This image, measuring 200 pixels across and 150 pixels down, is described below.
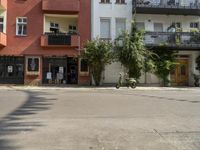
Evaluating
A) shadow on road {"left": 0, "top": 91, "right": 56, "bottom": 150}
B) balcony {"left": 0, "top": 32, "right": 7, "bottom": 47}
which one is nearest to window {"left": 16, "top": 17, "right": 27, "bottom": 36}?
balcony {"left": 0, "top": 32, "right": 7, "bottom": 47}

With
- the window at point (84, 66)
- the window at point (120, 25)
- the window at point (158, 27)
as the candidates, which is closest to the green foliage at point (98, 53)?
the window at point (84, 66)

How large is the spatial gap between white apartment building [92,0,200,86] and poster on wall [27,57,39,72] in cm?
602

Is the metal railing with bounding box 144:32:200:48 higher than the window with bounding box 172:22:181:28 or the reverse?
the reverse

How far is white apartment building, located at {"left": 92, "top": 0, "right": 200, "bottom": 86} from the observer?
3928 cm

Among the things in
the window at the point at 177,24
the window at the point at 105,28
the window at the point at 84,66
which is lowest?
the window at the point at 84,66

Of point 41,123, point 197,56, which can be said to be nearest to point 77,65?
point 197,56

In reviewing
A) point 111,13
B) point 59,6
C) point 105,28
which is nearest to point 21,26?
point 59,6

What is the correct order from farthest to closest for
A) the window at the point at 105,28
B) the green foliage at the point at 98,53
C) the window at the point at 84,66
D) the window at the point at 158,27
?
the window at the point at 158,27
the window at the point at 105,28
the window at the point at 84,66
the green foliage at the point at 98,53

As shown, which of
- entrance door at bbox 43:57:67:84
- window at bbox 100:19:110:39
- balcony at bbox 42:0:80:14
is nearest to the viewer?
balcony at bbox 42:0:80:14

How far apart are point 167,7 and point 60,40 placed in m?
10.7

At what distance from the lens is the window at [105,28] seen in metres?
39.8

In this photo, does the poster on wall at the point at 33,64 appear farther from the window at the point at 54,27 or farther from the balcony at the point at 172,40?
the balcony at the point at 172,40

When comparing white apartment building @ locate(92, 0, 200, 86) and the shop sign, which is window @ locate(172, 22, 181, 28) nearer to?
white apartment building @ locate(92, 0, 200, 86)

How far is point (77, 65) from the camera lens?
130 feet
